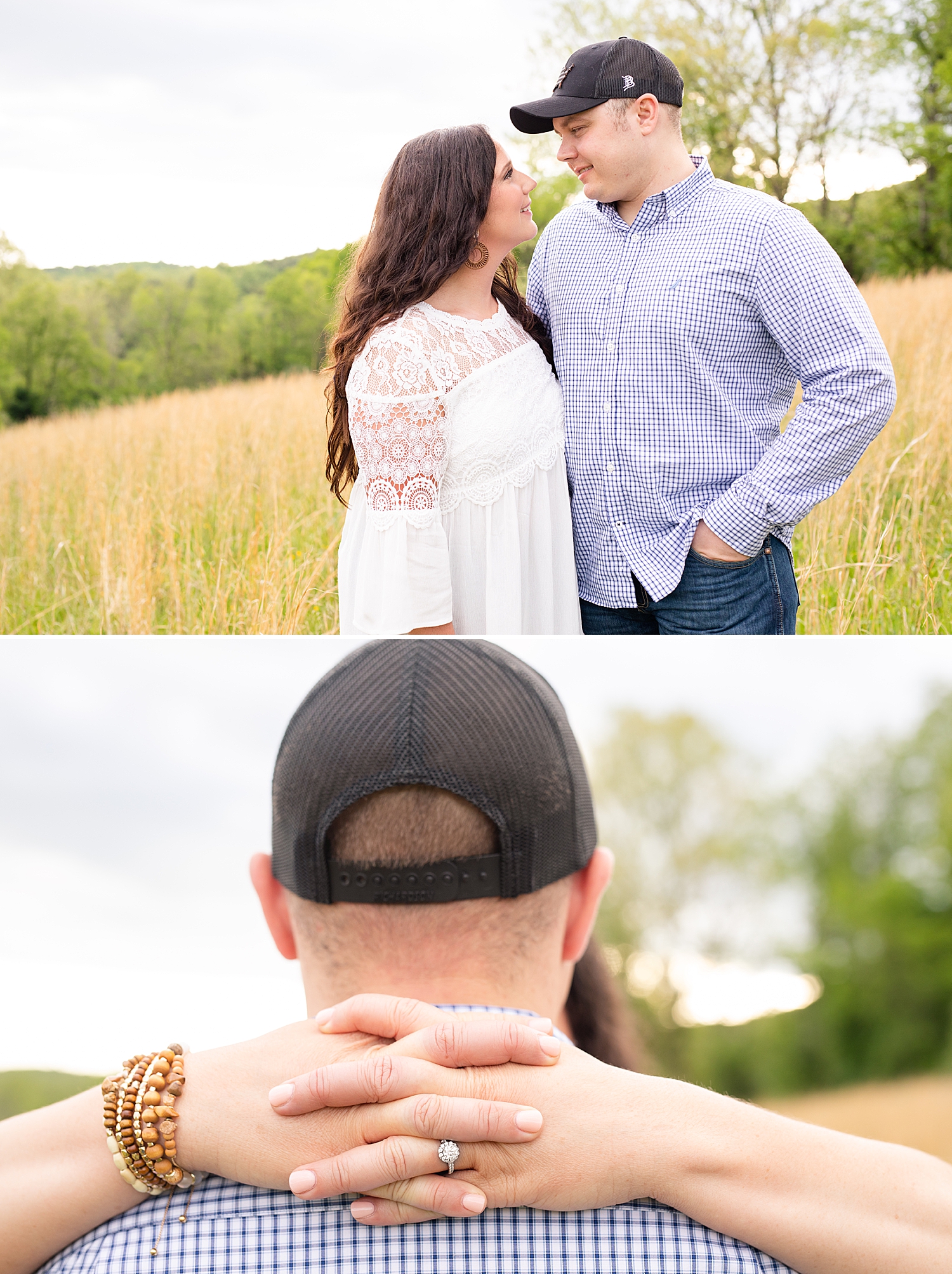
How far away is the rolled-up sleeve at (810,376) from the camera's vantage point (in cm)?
178

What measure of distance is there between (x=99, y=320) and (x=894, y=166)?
4.25m

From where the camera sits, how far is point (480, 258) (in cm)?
188

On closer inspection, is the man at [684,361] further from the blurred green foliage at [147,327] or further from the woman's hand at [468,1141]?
the blurred green foliage at [147,327]

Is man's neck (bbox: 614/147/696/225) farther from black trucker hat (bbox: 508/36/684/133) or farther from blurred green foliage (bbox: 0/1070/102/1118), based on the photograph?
blurred green foliage (bbox: 0/1070/102/1118)

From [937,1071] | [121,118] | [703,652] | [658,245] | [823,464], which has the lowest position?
[937,1071]

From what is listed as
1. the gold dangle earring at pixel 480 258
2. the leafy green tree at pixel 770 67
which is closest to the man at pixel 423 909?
the gold dangle earring at pixel 480 258

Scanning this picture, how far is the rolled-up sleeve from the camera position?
178 centimetres

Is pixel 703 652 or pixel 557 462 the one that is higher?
pixel 557 462

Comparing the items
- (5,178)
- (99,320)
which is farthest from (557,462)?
(99,320)

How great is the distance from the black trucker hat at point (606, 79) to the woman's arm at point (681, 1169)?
5.69ft

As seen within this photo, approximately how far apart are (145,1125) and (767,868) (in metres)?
0.92

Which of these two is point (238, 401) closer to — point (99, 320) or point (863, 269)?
point (99, 320)

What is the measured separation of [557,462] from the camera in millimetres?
1938

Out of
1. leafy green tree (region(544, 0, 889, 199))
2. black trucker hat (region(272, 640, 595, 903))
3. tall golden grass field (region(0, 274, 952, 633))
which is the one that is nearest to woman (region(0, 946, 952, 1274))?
black trucker hat (region(272, 640, 595, 903))
